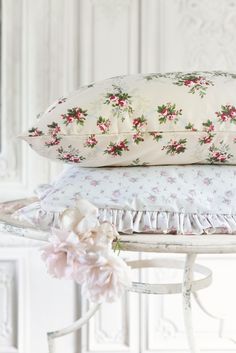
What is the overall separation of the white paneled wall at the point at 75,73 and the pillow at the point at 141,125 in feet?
2.24

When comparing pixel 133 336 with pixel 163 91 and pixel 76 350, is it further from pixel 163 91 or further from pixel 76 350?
pixel 163 91

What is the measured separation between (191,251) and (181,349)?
1.00m

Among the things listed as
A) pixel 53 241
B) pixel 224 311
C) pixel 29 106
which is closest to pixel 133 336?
pixel 224 311

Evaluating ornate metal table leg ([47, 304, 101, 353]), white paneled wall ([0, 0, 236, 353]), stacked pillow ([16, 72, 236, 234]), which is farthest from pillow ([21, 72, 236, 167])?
white paneled wall ([0, 0, 236, 353])

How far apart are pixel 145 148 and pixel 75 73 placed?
771 millimetres

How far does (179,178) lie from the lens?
106 centimetres

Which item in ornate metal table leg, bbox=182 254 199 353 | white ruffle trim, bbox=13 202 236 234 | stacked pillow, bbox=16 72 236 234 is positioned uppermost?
stacked pillow, bbox=16 72 236 234

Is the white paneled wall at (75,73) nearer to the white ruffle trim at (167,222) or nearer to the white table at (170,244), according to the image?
the white table at (170,244)

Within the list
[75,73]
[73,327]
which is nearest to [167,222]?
[73,327]

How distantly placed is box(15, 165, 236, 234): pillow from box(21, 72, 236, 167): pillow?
1.2 inches

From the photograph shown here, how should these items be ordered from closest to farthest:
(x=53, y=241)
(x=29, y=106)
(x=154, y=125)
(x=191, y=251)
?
(x=53, y=241), (x=191, y=251), (x=154, y=125), (x=29, y=106)

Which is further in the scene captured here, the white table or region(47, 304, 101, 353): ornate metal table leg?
region(47, 304, 101, 353): ornate metal table leg

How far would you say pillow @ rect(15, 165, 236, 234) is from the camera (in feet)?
3.26

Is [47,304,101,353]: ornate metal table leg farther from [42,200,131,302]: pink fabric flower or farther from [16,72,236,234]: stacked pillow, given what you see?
[42,200,131,302]: pink fabric flower
